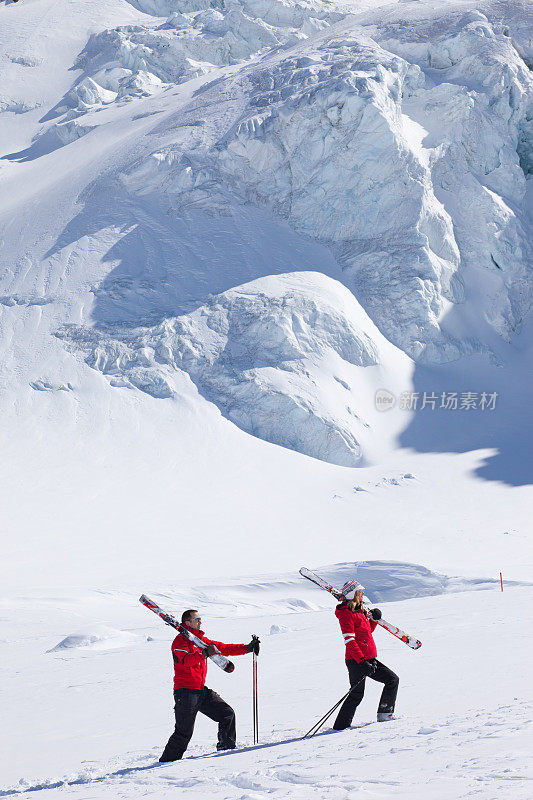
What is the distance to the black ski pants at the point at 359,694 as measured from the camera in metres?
8.15

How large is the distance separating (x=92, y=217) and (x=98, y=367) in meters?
14.2

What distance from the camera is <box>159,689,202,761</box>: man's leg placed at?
25.1 ft

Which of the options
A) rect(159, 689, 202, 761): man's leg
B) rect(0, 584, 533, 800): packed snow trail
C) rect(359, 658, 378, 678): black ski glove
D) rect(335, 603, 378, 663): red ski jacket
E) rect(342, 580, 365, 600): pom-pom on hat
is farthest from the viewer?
rect(342, 580, 365, 600): pom-pom on hat

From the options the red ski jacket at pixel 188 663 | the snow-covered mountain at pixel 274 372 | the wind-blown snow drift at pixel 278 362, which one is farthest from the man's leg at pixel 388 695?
the wind-blown snow drift at pixel 278 362

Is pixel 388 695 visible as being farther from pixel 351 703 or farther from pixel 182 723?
pixel 182 723

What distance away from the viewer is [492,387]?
50281mm

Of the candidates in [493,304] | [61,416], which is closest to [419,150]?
[493,304]

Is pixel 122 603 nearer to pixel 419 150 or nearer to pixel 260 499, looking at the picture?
pixel 260 499

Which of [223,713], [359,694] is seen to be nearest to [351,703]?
[359,694]

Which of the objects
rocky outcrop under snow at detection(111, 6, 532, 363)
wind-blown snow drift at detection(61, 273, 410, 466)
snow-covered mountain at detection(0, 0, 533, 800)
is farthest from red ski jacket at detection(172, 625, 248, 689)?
rocky outcrop under snow at detection(111, 6, 532, 363)

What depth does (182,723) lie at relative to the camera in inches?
304

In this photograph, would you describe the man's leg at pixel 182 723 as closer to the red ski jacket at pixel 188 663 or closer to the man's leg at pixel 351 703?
the red ski jacket at pixel 188 663

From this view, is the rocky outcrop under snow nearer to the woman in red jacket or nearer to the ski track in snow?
the woman in red jacket

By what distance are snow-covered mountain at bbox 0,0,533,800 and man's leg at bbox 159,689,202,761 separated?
0.57 meters
